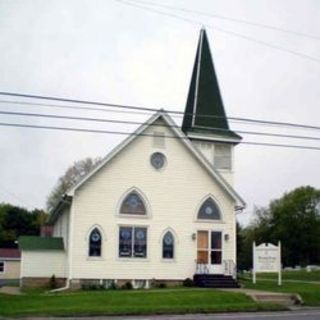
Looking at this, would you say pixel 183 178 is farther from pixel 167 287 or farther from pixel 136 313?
pixel 136 313

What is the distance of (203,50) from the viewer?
4175cm

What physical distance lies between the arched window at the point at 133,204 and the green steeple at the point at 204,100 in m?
6.34

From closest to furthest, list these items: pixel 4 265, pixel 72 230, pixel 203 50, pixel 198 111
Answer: pixel 72 230 < pixel 198 111 < pixel 203 50 < pixel 4 265

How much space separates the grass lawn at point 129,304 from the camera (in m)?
20.9

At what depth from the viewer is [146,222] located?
32844mm

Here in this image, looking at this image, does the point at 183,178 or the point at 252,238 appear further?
the point at 252,238

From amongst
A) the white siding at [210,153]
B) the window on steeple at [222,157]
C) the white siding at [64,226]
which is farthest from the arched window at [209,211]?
the white siding at [64,226]

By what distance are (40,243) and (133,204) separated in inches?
215

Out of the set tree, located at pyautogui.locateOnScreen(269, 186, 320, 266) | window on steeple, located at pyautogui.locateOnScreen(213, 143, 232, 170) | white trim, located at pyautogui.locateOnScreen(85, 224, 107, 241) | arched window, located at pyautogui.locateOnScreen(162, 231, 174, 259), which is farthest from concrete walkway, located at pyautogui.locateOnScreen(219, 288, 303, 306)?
tree, located at pyautogui.locateOnScreen(269, 186, 320, 266)

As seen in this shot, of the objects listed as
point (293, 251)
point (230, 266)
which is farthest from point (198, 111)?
point (293, 251)

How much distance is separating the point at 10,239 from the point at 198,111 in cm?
5711

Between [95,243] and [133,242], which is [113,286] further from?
[133,242]

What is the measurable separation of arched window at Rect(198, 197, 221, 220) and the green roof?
7.74 meters

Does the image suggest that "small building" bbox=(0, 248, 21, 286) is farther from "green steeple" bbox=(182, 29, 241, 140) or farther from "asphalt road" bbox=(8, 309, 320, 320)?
"asphalt road" bbox=(8, 309, 320, 320)
